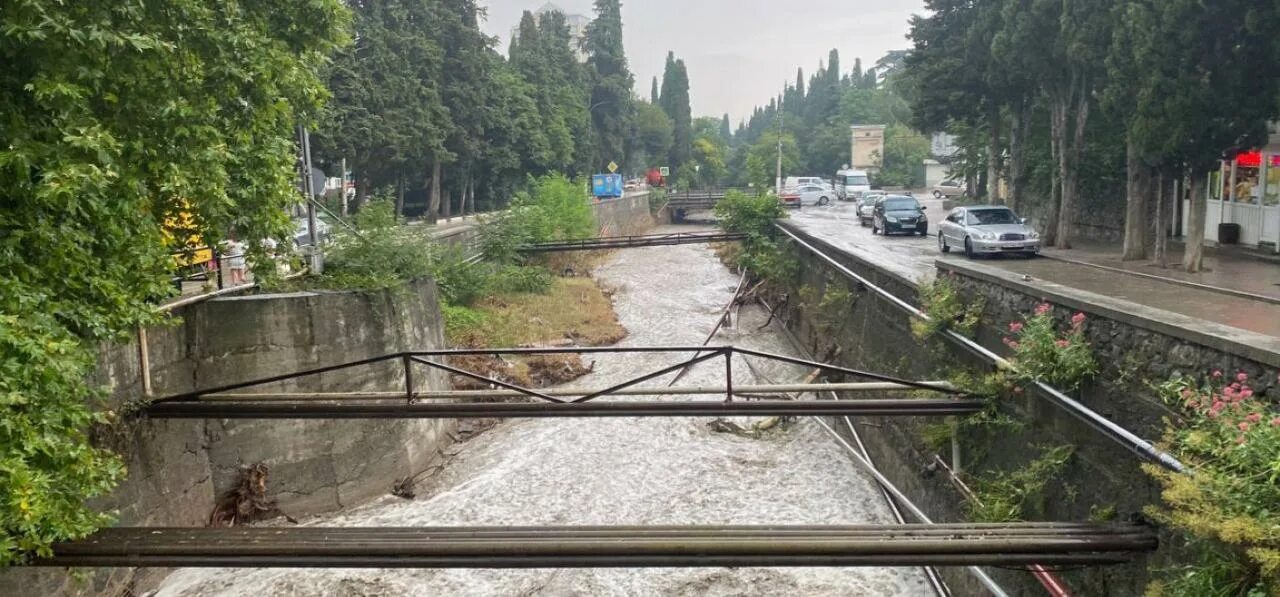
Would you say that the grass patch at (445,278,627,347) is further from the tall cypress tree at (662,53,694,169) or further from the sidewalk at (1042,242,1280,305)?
the tall cypress tree at (662,53,694,169)

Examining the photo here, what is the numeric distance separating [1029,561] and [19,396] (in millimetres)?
6860

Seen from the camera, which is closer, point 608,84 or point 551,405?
point 551,405

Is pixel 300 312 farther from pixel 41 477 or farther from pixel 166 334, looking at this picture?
pixel 41 477

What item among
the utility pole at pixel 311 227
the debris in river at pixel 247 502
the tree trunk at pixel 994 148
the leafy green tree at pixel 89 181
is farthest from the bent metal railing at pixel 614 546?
the tree trunk at pixel 994 148

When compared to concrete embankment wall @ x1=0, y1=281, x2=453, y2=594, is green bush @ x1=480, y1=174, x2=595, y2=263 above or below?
above

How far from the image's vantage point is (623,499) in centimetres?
1403

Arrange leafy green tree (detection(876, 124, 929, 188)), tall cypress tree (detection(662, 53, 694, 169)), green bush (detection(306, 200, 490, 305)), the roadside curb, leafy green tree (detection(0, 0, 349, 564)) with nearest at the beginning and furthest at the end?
leafy green tree (detection(0, 0, 349, 564)) → the roadside curb → green bush (detection(306, 200, 490, 305)) → leafy green tree (detection(876, 124, 929, 188)) → tall cypress tree (detection(662, 53, 694, 169))

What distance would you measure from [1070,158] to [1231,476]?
22.4 m

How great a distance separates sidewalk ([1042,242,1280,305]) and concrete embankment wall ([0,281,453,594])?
48.6 feet

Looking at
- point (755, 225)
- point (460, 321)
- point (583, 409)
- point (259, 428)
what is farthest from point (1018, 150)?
point (259, 428)

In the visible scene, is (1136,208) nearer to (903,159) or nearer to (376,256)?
(376,256)

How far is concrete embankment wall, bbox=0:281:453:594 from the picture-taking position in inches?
428

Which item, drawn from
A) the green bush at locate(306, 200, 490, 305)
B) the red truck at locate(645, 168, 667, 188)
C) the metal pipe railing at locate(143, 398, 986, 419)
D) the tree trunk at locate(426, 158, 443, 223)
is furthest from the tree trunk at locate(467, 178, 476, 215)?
the metal pipe railing at locate(143, 398, 986, 419)

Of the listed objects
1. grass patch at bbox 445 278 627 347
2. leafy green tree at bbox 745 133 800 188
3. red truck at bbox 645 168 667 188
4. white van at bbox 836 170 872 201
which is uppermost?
leafy green tree at bbox 745 133 800 188
